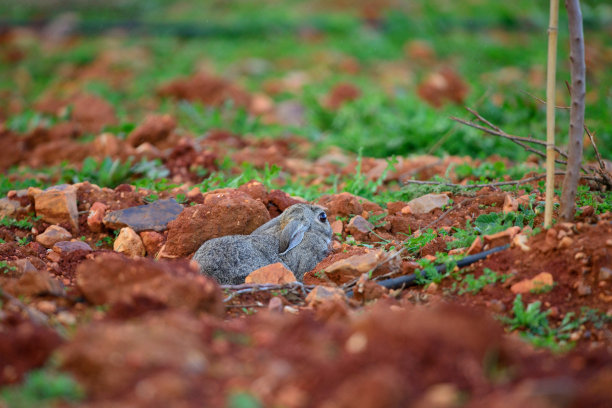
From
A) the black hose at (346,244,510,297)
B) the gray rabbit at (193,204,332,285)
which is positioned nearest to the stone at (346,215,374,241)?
the gray rabbit at (193,204,332,285)

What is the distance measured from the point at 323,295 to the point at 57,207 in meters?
2.69

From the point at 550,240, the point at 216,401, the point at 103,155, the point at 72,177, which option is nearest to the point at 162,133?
the point at 103,155

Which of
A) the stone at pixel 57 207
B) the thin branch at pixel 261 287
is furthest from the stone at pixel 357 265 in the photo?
the stone at pixel 57 207

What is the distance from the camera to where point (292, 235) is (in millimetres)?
4902

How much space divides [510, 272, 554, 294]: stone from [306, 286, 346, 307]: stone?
1.06 meters

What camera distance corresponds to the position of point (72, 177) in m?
6.52

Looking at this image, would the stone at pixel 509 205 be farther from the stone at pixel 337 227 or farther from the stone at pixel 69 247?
the stone at pixel 69 247

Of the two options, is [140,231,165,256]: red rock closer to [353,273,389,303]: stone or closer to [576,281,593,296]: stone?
[353,273,389,303]: stone

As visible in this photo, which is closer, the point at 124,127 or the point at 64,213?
the point at 64,213

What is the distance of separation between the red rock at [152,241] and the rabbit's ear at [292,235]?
100cm

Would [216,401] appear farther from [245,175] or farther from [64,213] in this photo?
[245,175]

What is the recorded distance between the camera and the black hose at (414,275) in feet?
13.4

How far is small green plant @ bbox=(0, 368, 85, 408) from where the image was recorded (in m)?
2.35

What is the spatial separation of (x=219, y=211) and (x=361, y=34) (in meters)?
10.1
